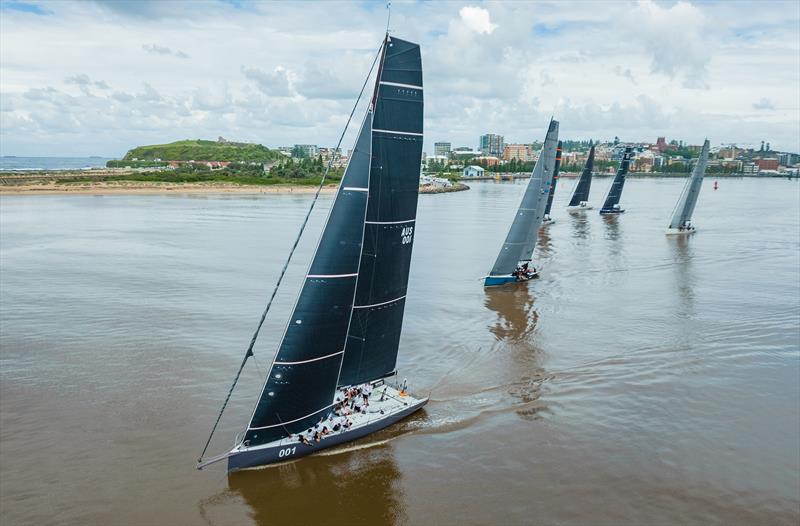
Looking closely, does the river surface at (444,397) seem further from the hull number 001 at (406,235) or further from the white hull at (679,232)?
the white hull at (679,232)

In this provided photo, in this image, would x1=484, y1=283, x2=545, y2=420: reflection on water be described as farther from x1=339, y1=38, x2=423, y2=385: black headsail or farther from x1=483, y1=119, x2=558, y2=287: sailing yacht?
x1=339, y1=38, x2=423, y2=385: black headsail

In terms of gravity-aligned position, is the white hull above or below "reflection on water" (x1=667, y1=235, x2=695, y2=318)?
above

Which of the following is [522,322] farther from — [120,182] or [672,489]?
[120,182]

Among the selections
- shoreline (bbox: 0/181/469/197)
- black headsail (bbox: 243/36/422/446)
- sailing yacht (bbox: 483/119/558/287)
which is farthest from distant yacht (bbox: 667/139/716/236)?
shoreline (bbox: 0/181/469/197)

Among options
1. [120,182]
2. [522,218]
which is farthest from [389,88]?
[120,182]

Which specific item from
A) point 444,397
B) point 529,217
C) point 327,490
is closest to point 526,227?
point 529,217

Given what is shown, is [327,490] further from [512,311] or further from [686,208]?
[686,208]
